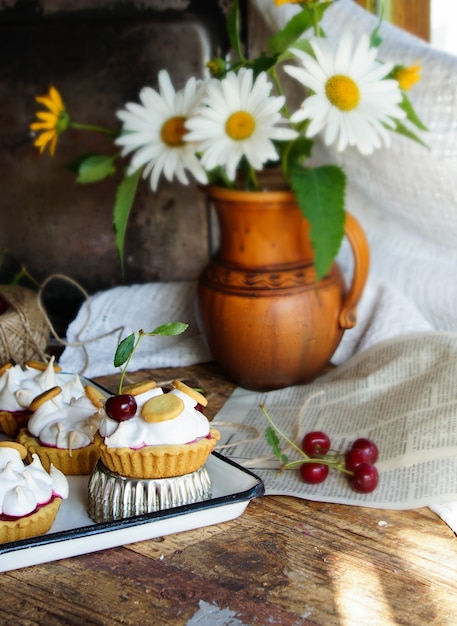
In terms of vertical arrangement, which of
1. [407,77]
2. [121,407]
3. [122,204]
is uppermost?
[407,77]

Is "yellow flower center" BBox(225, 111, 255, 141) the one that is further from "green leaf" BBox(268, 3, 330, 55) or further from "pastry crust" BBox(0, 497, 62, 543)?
"pastry crust" BBox(0, 497, 62, 543)

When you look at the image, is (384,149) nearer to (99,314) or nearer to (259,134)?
(259,134)

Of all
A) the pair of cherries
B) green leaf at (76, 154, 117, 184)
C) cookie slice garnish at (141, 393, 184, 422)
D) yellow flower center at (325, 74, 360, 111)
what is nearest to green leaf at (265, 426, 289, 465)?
the pair of cherries

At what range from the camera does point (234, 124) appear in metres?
1.00

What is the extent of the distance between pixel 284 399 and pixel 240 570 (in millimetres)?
392

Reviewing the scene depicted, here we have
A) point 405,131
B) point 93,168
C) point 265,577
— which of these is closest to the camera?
point 265,577

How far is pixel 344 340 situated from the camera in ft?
4.11

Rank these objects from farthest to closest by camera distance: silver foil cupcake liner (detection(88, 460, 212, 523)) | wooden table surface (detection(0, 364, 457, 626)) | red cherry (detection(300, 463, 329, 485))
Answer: red cherry (detection(300, 463, 329, 485)) < silver foil cupcake liner (detection(88, 460, 212, 523)) < wooden table surface (detection(0, 364, 457, 626))

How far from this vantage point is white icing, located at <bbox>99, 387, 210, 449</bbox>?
0.76 metres

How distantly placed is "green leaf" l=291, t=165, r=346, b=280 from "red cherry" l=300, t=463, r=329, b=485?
0.21 m

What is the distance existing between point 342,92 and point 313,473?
0.42m

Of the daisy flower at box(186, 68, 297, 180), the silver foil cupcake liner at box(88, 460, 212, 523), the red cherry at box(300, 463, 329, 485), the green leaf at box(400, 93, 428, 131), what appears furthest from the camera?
the green leaf at box(400, 93, 428, 131)

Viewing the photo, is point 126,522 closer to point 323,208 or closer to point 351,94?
point 323,208

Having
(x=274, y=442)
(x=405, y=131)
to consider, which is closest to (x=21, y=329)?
(x=274, y=442)
